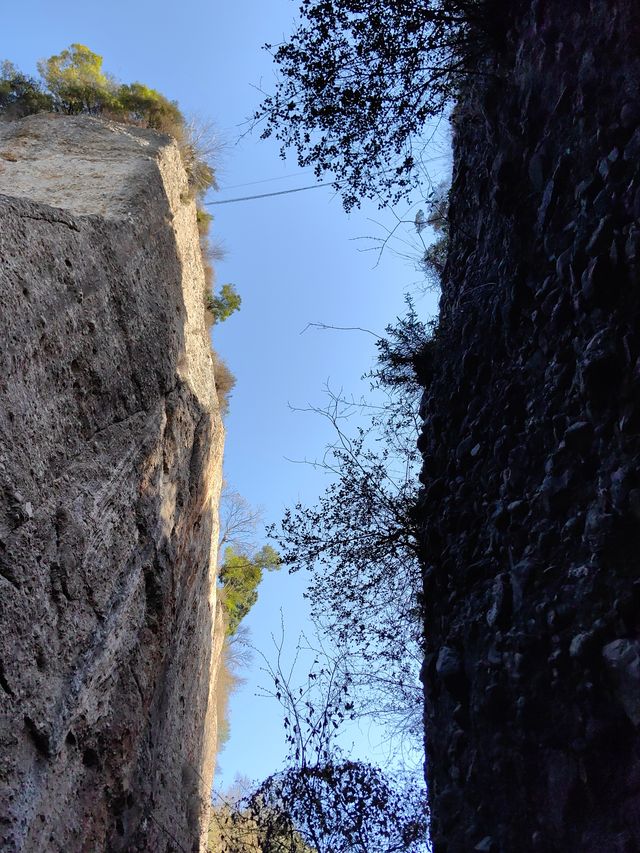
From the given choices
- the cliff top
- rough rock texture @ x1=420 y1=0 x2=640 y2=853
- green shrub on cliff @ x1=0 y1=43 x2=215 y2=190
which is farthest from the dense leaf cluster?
green shrub on cliff @ x1=0 y1=43 x2=215 y2=190

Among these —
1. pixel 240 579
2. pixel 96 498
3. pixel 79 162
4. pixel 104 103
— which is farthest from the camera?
pixel 240 579

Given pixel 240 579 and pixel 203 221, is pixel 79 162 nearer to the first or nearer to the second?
pixel 203 221

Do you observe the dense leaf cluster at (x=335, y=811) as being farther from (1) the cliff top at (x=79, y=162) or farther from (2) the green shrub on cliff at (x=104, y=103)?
(2) the green shrub on cliff at (x=104, y=103)

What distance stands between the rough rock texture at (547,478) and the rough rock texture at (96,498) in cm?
234

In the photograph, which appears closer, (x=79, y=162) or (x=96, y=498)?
(x=96, y=498)

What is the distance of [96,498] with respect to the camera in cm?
486

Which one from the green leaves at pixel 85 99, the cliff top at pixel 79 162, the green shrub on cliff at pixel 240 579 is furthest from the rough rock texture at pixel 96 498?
the green shrub on cliff at pixel 240 579

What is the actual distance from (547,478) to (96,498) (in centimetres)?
309

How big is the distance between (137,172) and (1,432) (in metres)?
3.84

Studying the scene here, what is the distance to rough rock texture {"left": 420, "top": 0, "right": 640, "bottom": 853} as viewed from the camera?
9.61 ft

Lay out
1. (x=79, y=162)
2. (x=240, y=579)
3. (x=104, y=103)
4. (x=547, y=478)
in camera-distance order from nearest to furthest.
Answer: (x=547, y=478) < (x=79, y=162) < (x=104, y=103) < (x=240, y=579)

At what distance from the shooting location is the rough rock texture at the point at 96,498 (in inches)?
151

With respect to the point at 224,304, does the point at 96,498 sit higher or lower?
lower

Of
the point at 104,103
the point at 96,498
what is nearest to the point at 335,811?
the point at 96,498
